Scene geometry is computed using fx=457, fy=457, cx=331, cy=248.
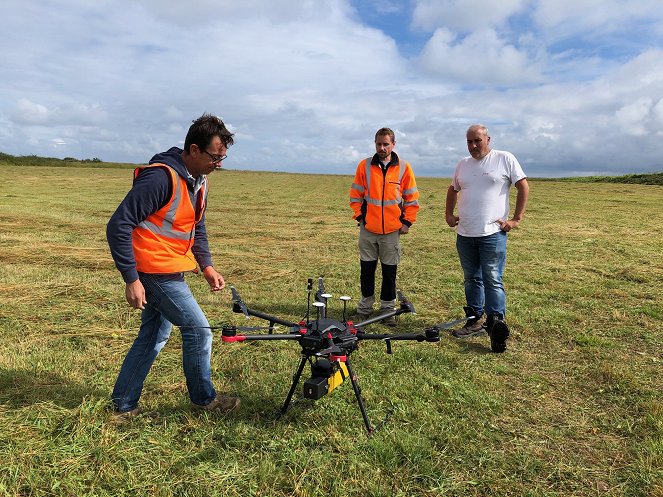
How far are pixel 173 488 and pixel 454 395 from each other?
2.60 meters

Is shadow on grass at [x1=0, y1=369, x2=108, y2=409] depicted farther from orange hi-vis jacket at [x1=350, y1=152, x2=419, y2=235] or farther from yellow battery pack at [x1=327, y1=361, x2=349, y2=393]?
orange hi-vis jacket at [x1=350, y1=152, x2=419, y2=235]

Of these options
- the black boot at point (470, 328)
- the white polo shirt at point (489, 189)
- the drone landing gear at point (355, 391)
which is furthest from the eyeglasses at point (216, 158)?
the black boot at point (470, 328)

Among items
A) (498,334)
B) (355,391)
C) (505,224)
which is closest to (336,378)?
(355,391)

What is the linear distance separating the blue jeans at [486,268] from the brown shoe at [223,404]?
11.2 ft

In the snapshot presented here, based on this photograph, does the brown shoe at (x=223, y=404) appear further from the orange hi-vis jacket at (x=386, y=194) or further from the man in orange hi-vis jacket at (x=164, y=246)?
the orange hi-vis jacket at (x=386, y=194)

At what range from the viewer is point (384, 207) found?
636 centimetres

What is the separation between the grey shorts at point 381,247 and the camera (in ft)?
21.4

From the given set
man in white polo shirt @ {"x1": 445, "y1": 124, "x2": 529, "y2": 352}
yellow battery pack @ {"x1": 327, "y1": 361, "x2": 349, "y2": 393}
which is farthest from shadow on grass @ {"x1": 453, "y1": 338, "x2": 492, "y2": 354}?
yellow battery pack @ {"x1": 327, "y1": 361, "x2": 349, "y2": 393}

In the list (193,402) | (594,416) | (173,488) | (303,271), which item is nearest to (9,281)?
(303,271)

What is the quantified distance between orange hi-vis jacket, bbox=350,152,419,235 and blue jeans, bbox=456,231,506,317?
2.88 feet

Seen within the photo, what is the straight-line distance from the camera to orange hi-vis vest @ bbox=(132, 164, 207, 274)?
326 centimetres

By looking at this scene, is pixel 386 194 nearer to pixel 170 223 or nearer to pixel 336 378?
pixel 336 378

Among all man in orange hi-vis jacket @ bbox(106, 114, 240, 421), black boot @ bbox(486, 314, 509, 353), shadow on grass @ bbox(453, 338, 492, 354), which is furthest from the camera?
shadow on grass @ bbox(453, 338, 492, 354)

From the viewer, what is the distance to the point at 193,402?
3895mm
